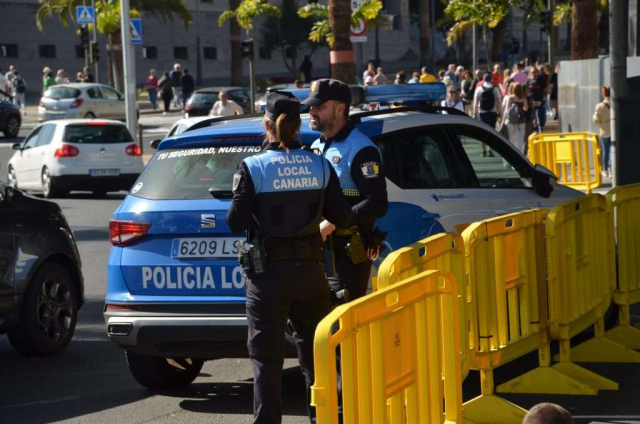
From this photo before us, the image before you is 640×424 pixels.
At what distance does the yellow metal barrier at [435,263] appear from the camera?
17.7 ft

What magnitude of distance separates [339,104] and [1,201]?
3.47 meters

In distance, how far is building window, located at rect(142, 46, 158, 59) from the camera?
65.5 metres

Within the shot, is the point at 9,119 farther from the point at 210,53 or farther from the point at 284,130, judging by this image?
the point at 284,130

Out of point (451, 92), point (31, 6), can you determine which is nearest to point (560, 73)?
point (451, 92)

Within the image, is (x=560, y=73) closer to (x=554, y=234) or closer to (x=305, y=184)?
(x=554, y=234)

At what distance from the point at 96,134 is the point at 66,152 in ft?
2.26

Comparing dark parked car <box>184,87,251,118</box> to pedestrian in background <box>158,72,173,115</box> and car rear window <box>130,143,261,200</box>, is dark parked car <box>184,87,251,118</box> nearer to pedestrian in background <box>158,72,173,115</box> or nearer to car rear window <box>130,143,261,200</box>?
pedestrian in background <box>158,72,173,115</box>

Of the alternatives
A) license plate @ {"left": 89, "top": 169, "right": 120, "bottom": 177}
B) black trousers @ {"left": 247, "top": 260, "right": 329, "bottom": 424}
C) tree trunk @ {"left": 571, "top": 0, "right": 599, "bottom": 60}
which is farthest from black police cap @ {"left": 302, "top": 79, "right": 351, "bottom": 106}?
tree trunk @ {"left": 571, "top": 0, "right": 599, "bottom": 60}

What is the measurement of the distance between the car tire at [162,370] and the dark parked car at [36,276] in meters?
1.52

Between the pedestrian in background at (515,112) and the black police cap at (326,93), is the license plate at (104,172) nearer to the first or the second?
the pedestrian in background at (515,112)

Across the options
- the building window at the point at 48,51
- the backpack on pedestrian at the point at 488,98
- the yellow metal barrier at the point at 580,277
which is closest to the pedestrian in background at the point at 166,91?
the building window at the point at 48,51

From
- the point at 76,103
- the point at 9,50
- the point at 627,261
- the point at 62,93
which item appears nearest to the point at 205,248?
the point at 627,261

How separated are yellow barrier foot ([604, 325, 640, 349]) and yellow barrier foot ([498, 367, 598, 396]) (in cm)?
128

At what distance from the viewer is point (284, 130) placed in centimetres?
564
